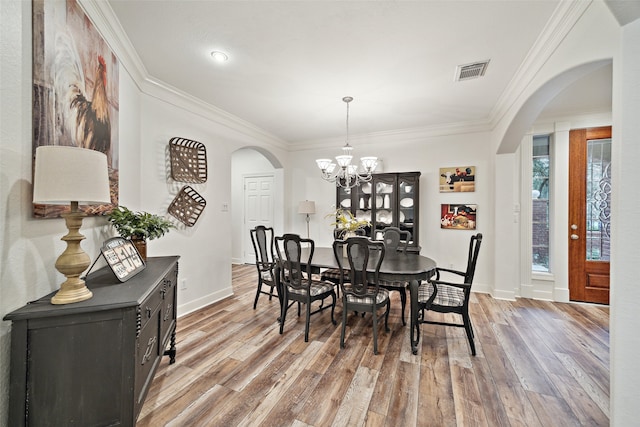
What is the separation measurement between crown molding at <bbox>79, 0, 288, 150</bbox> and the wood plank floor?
261cm

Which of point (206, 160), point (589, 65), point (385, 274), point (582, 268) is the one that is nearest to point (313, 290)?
point (385, 274)

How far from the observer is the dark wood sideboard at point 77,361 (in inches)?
41.2

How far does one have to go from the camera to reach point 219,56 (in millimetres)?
2332

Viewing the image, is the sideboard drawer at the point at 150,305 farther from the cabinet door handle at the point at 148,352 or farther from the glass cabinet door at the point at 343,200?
the glass cabinet door at the point at 343,200

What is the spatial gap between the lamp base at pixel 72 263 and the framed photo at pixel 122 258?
0.19 meters

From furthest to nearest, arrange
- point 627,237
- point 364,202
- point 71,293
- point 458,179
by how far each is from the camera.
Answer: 1. point 364,202
2. point 458,179
3. point 627,237
4. point 71,293

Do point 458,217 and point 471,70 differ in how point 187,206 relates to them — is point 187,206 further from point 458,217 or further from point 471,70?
point 458,217

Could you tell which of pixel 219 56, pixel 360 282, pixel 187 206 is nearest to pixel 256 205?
pixel 187 206

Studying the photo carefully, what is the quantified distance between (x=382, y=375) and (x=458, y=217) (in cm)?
304

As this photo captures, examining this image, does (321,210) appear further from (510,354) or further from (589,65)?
(589,65)

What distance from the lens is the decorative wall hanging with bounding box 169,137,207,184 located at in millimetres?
3006

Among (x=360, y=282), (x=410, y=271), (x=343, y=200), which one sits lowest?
(x=360, y=282)

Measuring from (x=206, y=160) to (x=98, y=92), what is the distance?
1649 mm

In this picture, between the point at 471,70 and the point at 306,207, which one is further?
the point at 306,207
